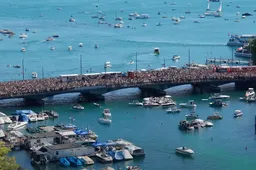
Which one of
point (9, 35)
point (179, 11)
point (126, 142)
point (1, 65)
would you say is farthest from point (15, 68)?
point (179, 11)

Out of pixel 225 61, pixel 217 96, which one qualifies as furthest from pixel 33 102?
pixel 225 61

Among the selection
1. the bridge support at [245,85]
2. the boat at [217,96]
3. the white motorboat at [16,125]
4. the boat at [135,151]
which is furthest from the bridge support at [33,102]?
the bridge support at [245,85]

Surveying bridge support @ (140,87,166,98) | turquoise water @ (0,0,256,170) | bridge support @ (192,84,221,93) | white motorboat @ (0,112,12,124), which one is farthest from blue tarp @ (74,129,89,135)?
bridge support @ (192,84,221,93)

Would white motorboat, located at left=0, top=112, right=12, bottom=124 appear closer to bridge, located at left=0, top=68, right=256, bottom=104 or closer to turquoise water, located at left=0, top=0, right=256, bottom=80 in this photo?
bridge, located at left=0, top=68, right=256, bottom=104

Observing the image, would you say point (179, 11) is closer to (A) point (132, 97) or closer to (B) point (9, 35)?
(B) point (9, 35)

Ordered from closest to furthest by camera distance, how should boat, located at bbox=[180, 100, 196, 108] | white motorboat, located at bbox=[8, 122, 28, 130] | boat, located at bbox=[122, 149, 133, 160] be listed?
boat, located at bbox=[122, 149, 133, 160] → white motorboat, located at bbox=[8, 122, 28, 130] → boat, located at bbox=[180, 100, 196, 108]

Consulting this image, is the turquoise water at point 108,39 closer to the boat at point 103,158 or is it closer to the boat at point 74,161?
the boat at point 103,158

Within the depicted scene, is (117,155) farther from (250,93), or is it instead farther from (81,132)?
(250,93)
